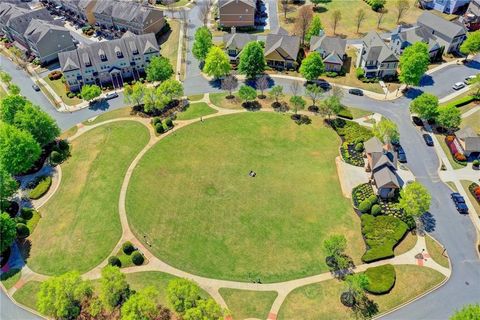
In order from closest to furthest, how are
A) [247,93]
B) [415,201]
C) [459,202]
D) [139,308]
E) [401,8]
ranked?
[139,308] → [415,201] → [459,202] → [247,93] → [401,8]

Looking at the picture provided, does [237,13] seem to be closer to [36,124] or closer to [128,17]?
[128,17]

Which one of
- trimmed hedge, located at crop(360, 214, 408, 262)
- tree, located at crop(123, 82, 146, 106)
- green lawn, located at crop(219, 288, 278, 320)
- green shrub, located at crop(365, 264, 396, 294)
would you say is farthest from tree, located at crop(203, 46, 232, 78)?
green shrub, located at crop(365, 264, 396, 294)

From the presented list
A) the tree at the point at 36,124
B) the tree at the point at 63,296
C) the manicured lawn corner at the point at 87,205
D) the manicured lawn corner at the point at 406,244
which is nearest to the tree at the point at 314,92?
the manicured lawn corner at the point at 406,244

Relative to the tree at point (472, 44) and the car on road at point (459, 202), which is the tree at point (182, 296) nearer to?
the car on road at point (459, 202)

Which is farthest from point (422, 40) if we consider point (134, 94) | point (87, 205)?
point (87, 205)

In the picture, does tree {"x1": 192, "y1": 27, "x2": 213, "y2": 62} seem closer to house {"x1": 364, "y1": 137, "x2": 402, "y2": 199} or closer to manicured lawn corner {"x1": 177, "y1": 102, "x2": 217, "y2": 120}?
manicured lawn corner {"x1": 177, "y1": 102, "x2": 217, "y2": 120}

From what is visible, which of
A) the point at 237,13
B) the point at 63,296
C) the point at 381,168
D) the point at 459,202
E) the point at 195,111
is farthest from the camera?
the point at 237,13
